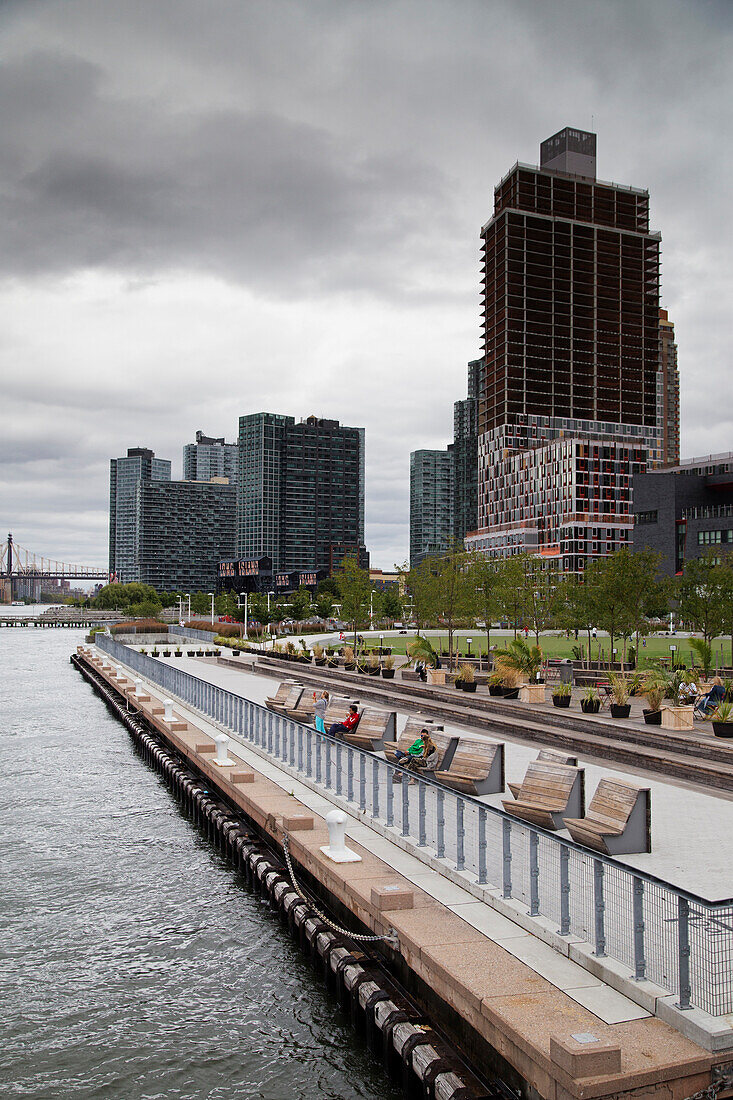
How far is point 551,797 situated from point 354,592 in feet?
140

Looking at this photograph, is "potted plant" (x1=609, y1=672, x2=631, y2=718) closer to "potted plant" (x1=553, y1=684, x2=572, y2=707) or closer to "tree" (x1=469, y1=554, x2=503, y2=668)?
"potted plant" (x1=553, y1=684, x2=572, y2=707)

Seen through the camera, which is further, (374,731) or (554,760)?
(374,731)

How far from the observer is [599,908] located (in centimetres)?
758

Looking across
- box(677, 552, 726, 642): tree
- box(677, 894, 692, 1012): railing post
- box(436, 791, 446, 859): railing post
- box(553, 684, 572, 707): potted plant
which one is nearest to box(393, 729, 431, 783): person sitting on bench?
box(436, 791, 446, 859): railing post

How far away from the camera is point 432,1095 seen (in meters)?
7.67

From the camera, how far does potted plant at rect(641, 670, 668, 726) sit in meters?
20.6

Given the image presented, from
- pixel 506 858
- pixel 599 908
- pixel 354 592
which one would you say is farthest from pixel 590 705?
pixel 354 592

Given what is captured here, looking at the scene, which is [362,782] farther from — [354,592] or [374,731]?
[354,592]

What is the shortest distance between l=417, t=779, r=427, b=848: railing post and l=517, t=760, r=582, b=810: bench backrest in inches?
60.3

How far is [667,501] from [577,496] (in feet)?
102

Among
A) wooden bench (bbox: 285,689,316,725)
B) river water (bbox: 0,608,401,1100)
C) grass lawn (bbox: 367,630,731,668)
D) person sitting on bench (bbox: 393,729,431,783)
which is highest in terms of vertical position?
person sitting on bench (bbox: 393,729,431,783)

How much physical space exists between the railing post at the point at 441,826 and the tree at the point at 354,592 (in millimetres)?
42425

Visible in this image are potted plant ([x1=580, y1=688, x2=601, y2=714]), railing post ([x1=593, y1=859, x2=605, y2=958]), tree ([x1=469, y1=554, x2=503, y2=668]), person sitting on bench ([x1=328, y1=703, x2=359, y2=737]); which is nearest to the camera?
railing post ([x1=593, y1=859, x2=605, y2=958])

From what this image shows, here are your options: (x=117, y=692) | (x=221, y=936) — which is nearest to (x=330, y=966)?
(x=221, y=936)
